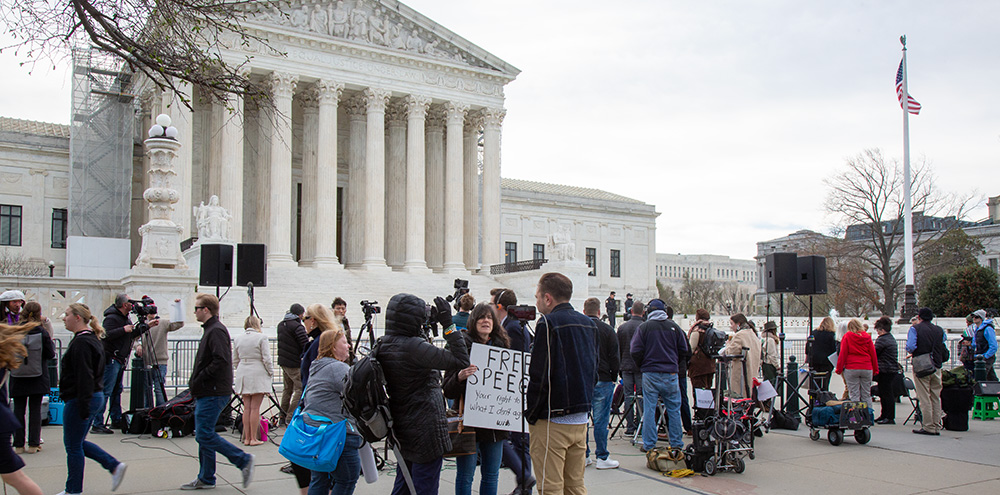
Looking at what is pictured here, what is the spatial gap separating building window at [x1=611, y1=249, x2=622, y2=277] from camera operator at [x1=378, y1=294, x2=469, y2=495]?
192ft

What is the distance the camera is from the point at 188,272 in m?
18.6

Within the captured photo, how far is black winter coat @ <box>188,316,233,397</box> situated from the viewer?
795 cm

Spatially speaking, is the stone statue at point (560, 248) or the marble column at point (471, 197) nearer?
the stone statue at point (560, 248)

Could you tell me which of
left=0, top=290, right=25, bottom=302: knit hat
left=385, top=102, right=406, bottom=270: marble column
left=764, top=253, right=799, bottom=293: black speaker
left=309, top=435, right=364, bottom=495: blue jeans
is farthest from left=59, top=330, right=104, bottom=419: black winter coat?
left=385, top=102, right=406, bottom=270: marble column

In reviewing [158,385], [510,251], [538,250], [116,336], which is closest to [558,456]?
[116,336]

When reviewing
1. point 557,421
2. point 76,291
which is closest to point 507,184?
point 76,291

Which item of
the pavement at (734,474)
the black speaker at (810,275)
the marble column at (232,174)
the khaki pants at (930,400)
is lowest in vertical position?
the pavement at (734,474)

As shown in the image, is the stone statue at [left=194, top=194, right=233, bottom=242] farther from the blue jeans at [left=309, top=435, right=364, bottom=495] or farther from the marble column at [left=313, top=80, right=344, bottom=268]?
the blue jeans at [left=309, top=435, right=364, bottom=495]

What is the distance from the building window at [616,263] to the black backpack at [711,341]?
52622mm

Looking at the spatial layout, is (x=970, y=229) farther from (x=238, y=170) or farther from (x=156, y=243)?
(x=156, y=243)

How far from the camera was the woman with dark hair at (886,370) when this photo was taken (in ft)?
44.5

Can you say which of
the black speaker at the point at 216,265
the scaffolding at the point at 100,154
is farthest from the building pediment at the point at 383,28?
the black speaker at the point at 216,265

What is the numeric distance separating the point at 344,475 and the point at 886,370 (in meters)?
10.9

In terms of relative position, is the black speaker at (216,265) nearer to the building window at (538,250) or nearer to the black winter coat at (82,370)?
the black winter coat at (82,370)
